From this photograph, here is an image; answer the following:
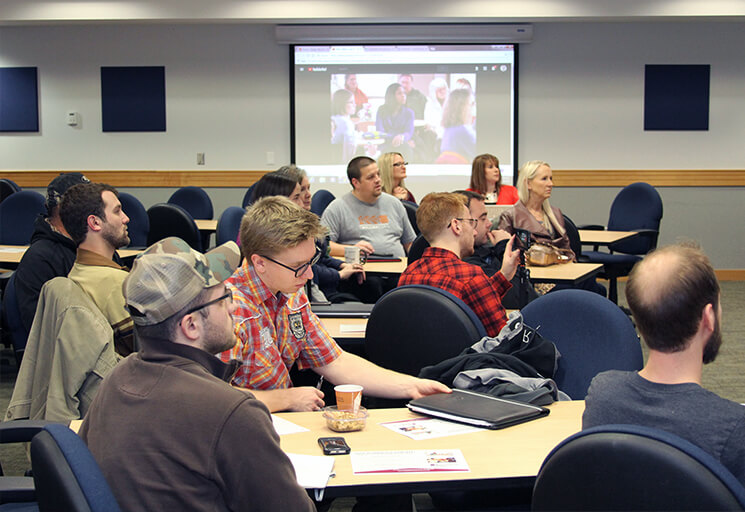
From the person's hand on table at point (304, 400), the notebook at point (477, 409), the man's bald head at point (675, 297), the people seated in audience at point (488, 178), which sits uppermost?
the people seated in audience at point (488, 178)

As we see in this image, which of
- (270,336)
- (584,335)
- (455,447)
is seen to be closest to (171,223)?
(270,336)

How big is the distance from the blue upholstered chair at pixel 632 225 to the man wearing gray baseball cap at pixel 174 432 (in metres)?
5.73

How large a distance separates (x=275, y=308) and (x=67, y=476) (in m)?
1.31

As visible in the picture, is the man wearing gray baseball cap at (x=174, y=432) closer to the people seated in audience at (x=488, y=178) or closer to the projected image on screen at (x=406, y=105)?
the people seated in audience at (x=488, y=178)

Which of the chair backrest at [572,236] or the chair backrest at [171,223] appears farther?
the chair backrest at [171,223]

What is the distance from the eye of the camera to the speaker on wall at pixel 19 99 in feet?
29.2

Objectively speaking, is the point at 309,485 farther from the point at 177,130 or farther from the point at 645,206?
the point at 177,130

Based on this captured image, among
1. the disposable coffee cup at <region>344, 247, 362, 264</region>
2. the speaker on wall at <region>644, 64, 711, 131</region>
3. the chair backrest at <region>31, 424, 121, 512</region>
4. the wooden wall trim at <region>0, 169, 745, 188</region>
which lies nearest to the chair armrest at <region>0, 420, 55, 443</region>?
the chair backrest at <region>31, 424, 121, 512</region>

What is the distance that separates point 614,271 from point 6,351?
17.1 feet

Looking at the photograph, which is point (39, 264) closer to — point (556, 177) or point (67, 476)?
point (67, 476)

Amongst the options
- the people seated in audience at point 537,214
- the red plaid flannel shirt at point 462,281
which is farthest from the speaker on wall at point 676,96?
the red plaid flannel shirt at point 462,281

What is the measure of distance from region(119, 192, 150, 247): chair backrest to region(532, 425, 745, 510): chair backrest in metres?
5.74

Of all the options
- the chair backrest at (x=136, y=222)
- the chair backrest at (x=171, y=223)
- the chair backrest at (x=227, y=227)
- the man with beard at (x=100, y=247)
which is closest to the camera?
the man with beard at (x=100, y=247)

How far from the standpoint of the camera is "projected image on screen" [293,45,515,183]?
8625 mm
